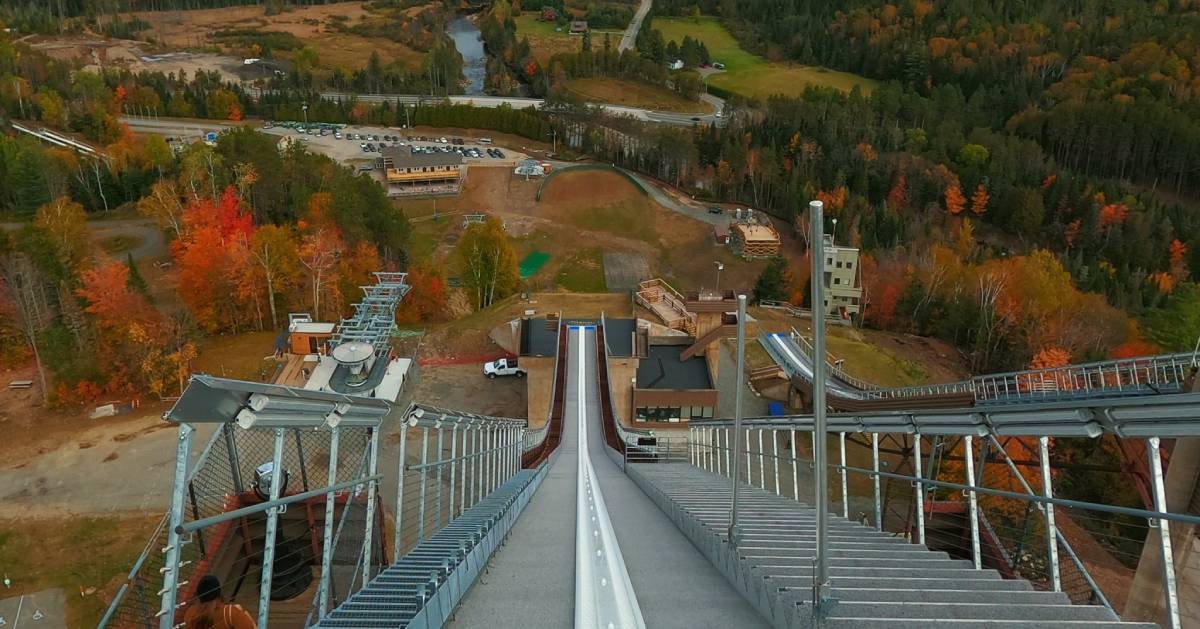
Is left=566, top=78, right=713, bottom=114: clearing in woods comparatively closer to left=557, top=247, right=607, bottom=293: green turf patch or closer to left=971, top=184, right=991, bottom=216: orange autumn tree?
left=971, top=184, right=991, bottom=216: orange autumn tree

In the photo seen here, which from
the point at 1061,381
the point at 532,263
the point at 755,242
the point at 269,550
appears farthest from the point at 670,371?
the point at 269,550

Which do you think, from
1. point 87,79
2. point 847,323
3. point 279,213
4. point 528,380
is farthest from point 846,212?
point 87,79

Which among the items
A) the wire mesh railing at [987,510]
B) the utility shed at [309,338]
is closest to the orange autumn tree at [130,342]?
the utility shed at [309,338]

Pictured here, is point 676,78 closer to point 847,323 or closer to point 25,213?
point 847,323

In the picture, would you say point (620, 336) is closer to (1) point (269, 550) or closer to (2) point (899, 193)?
(1) point (269, 550)

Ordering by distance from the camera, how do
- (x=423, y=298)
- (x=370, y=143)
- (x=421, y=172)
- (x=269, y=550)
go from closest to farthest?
(x=269, y=550) → (x=423, y=298) → (x=421, y=172) → (x=370, y=143)

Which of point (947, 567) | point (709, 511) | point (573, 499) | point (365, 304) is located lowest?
point (365, 304)
